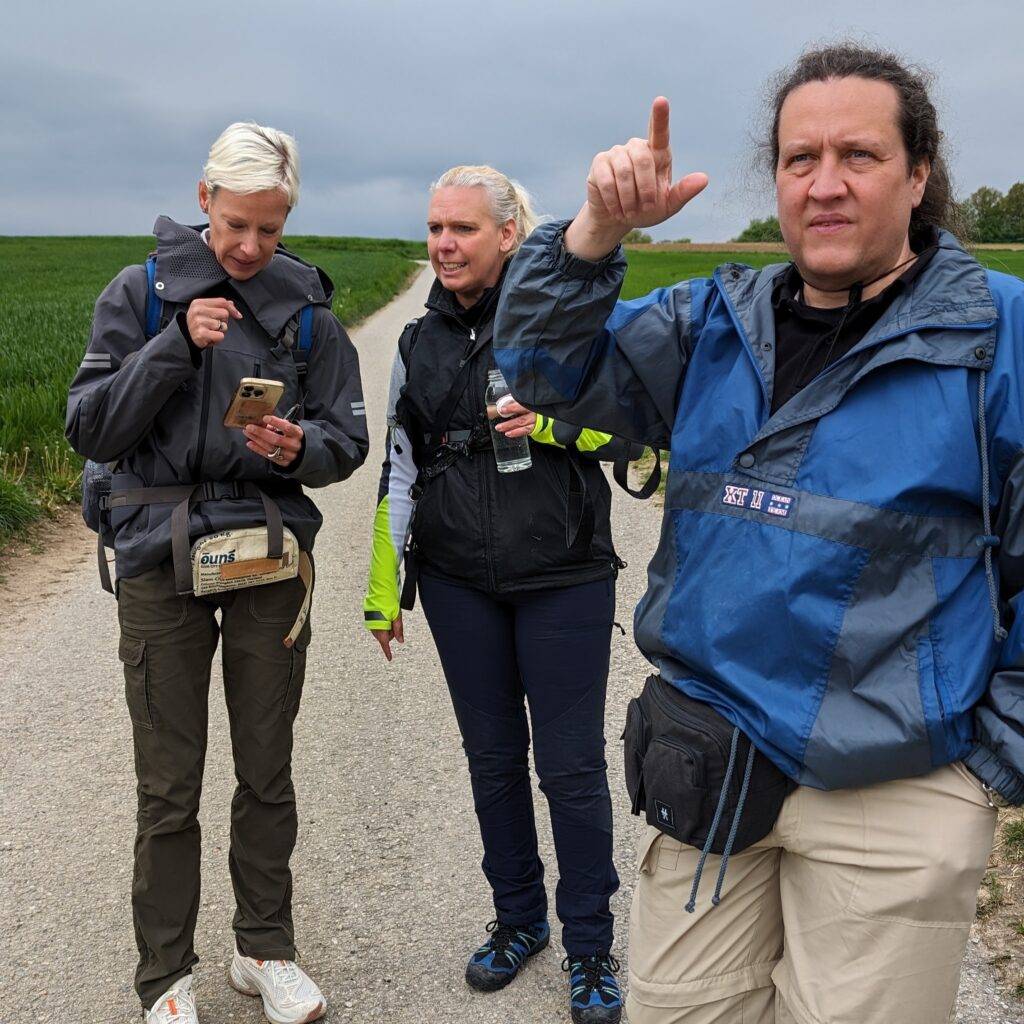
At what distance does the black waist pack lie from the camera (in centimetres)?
183

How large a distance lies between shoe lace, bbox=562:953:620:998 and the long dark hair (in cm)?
210

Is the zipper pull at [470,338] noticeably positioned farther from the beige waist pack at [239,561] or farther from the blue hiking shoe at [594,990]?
the blue hiking shoe at [594,990]

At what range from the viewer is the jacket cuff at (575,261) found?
1.86m

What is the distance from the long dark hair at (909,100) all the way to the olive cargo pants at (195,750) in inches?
71.9

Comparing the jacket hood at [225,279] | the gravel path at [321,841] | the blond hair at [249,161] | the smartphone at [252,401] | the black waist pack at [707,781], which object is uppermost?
the blond hair at [249,161]

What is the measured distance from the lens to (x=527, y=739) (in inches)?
124

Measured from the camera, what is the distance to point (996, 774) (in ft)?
5.67

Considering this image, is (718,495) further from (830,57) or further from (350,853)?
(350,853)

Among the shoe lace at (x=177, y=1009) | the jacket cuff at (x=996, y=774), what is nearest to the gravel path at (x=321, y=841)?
the shoe lace at (x=177, y=1009)

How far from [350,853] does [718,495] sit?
2.42 meters

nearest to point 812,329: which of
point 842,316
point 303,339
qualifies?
point 842,316

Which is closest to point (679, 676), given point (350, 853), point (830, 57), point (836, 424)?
point (836, 424)

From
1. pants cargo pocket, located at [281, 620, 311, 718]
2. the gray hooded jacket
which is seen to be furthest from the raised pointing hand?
pants cargo pocket, located at [281, 620, 311, 718]

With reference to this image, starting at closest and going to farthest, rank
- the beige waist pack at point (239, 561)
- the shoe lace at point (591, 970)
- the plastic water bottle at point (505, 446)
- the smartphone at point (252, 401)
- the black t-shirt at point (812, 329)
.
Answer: the black t-shirt at point (812, 329)
the smartphone at point (252, 401)
the beige waist pack at point (239, 561)
the plastic water bottle at point (505, 446)
the shoe lace at point (591, 970)
